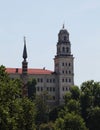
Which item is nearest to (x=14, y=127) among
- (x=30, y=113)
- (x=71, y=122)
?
(x=30, y=113)

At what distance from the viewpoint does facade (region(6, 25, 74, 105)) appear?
17300 cm

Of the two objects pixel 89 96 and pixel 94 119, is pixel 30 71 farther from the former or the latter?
pixel 94 119

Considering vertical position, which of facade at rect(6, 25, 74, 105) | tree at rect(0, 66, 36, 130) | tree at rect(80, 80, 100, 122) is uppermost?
facade at rect(6, 25, 74, 105)

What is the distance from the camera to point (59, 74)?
174 m

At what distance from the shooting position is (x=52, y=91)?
174875 mm

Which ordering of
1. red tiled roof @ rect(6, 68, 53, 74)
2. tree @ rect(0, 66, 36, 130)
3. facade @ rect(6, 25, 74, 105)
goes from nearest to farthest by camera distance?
tree @ rect(0, 66, 36, 130)
red tiled roof @ rect(6, 68, 53, 74)
facade @ rect(6, 25, 74, 105)

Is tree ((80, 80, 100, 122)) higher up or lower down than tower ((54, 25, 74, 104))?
lower down

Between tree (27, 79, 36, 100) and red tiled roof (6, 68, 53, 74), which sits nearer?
tree (27, 79, 36, 100)

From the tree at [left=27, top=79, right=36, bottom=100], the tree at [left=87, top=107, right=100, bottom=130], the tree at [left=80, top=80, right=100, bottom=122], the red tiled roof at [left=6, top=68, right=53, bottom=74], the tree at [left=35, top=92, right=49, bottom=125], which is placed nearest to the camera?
the tree at [left=87, top=107, right=100, bottom=130]

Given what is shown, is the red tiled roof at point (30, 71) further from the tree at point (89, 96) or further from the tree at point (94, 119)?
the tree at point (94, 119)

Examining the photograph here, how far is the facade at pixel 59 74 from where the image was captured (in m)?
173

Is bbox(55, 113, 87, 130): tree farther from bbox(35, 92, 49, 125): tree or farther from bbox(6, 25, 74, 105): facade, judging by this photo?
bbox(6, 25, 74, 105): facade

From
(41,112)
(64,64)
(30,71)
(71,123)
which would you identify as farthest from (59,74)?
(71,123)

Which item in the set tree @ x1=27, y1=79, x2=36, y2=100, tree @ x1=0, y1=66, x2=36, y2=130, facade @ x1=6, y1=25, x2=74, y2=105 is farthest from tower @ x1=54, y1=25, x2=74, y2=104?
tree @ x1=0, y1=66, x2=36, y2=130
